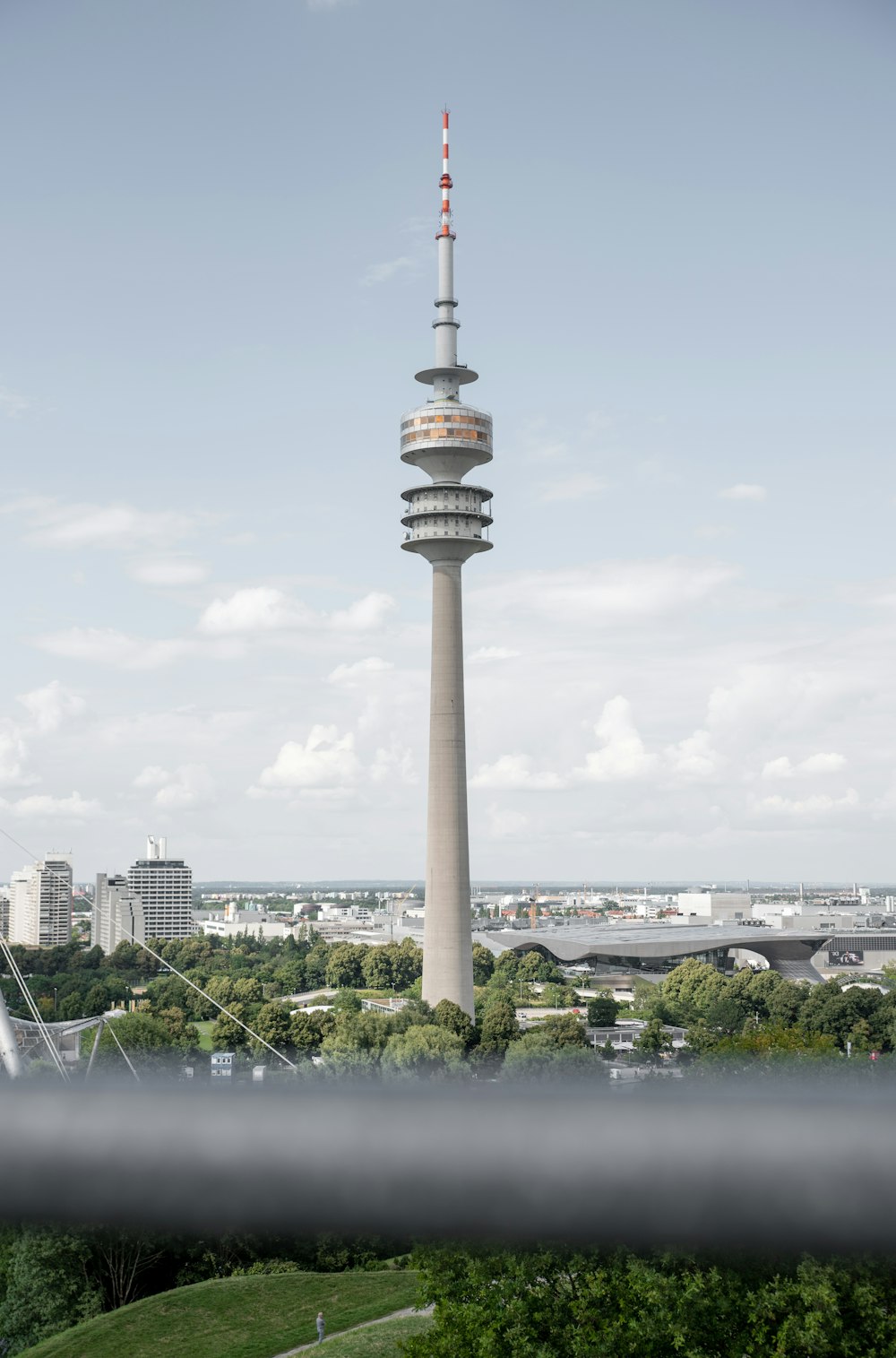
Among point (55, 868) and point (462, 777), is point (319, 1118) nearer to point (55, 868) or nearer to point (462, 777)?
point (462, 777)

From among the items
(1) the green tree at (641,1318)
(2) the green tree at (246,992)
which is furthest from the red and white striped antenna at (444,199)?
(1) the green tree at (641,1318)

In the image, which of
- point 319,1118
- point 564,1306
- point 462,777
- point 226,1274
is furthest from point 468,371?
point 319,1118

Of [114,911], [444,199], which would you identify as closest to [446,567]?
[444,199]

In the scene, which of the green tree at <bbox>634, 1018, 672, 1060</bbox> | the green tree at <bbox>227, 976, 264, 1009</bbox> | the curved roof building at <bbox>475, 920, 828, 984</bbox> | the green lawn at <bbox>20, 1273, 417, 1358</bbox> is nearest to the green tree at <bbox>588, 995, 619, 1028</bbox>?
the green tree at <bbox>634, 1018, 672, 1060</bbox>

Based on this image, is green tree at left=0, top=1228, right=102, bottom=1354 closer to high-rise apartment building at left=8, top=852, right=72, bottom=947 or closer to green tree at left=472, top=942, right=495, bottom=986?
green tree at left=472, top=942, right=495, bottom=986

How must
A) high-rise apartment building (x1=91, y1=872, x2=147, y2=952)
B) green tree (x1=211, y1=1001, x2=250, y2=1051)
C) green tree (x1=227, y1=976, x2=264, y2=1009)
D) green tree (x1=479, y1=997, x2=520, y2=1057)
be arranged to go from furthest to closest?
high-rise apartment building (x1=91, y1=872, x2=147, y2=952)
green tree (x1=227, y1=976, x2=264, y2=1009)
green tree (x1=211, y1=1001, x2=250, y2=1051)
green tree (x1=479, y1=997, x2=520, y2=1057)

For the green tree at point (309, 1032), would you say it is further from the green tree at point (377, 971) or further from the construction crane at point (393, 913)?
the construction crane at point (393, 913)

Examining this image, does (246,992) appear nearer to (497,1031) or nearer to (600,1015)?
(600,1015)
